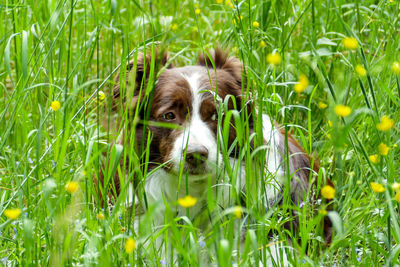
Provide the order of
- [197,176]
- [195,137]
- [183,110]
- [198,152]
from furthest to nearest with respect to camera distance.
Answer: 1. [183,110]
2. [197,176]
3. [195,137]
4. [198,152]

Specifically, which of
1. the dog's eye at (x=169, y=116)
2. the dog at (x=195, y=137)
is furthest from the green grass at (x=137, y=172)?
the dog's eye at (x=169, y=116)

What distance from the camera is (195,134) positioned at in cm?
315

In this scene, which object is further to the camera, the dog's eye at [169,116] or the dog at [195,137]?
the dog's eye at [169,116]

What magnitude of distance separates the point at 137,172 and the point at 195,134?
0.73m

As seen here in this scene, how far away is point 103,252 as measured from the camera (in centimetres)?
191

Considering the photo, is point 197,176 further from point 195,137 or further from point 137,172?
point 137,172

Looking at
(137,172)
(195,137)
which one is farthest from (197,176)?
(137,172)

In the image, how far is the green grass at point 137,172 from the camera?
6.39 feet

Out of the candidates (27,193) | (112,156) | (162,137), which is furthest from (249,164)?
(162,137)

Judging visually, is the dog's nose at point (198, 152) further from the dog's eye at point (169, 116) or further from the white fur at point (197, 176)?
the dog's eye at point (169, 116)

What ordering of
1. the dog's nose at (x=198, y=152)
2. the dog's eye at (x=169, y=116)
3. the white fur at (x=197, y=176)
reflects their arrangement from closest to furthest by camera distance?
1. the dog's nose at (x=198, y=152)
2. the white fur at (x=197, y=176)
3. the dog's eye at (x=169, y=116)

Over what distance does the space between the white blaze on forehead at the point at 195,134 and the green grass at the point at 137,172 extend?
9.2 inches

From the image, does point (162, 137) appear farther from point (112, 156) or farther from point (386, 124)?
Answer: point (386, 124)

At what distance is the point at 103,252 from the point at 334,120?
2.80ft
